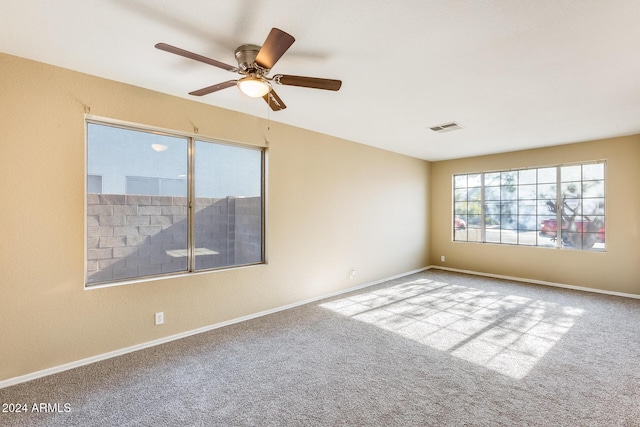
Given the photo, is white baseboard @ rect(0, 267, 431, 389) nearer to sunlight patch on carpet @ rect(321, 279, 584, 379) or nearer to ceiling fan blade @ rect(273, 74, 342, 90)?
sunlight patch on carpet @ rect(321, 279, 584, 379)

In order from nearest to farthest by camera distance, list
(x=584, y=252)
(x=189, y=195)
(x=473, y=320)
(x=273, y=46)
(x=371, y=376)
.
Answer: (x=273, y=46)
(x=371, y=376)
(x=189, y=195)
(x=473, y=320)
(x=584, y=252)

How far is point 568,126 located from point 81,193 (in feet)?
19.1

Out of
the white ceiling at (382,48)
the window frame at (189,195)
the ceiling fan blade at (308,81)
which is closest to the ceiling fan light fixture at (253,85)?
the ceiling fan blade at (308,81)

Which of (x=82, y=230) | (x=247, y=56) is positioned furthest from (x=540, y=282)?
(x=82, y=230)

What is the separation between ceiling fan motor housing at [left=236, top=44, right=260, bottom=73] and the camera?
2.16 m

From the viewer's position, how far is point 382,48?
2.18 metres

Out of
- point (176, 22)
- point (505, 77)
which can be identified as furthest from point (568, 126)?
point (176, 22)

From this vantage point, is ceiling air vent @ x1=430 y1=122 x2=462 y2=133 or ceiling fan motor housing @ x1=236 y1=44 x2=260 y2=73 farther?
ceiling air vent @ x1=430 y1=122 x2=462 y2=133

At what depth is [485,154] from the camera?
599 cm

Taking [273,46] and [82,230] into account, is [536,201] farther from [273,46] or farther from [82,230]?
[82,230]

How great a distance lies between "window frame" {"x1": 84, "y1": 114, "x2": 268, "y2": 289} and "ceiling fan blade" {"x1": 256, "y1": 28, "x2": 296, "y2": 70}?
1686 millimetres

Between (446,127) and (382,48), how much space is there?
241cm

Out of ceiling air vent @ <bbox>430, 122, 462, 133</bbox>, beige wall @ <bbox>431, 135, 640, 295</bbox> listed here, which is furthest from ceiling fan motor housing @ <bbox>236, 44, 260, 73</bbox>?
beige wall @ <bbox>431, 135, 640, 295</bbox>

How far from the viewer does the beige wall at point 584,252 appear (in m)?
4.55
